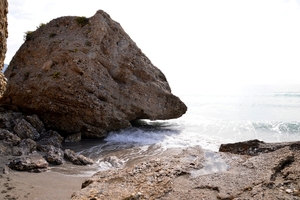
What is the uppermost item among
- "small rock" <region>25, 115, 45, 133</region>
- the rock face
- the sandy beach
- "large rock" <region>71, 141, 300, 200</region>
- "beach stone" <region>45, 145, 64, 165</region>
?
the rock face

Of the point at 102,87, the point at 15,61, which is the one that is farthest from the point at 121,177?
the point at 15,61

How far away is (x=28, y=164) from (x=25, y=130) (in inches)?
134

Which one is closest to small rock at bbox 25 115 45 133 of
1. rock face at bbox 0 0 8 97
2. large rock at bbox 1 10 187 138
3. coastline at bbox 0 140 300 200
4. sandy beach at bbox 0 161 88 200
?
large rock at bbox 1 10 187 138

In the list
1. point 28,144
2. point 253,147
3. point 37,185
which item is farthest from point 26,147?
point 253,147

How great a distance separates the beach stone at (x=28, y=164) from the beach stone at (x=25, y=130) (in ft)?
9.58

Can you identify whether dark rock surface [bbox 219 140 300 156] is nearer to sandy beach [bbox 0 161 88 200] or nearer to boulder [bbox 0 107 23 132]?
sandy beach [bbox 0 161 88 200]

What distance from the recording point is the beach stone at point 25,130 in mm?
8031

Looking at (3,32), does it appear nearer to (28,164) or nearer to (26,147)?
(28,164)

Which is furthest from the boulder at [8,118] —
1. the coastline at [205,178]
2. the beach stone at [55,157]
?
the coastline at [205,178]

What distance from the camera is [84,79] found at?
31.1 ft

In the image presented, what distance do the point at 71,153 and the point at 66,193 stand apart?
7.62ft

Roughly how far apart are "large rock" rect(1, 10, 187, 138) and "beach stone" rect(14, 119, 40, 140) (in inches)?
37.6

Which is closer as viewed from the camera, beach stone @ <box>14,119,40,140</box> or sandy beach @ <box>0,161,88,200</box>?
sandy beach @ <box>0,161,88,200</box>

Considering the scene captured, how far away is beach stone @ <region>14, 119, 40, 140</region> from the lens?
8.03 m
